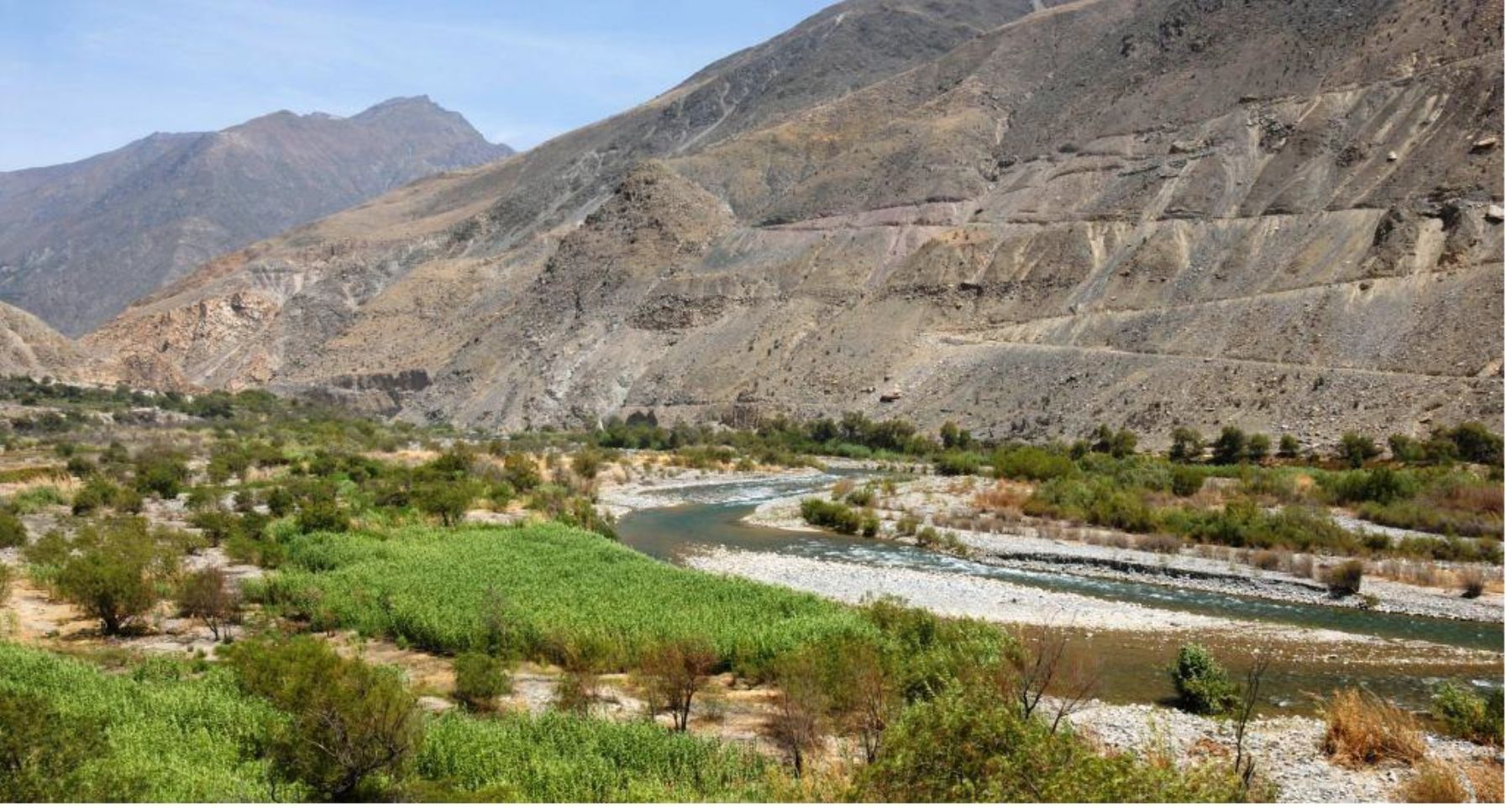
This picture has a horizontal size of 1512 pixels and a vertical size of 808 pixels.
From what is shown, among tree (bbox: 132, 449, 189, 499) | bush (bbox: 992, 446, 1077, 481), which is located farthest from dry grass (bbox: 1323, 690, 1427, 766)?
tree (bbox: 132, 449, 189, 499)

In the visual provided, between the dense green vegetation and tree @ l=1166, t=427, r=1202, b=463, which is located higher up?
tree @ l=1166, t=427, r=1202, b=463

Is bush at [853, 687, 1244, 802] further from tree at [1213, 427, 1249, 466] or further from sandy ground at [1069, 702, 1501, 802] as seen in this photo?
tree at [1213, 427, 1249, 466]

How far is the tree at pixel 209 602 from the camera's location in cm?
2108

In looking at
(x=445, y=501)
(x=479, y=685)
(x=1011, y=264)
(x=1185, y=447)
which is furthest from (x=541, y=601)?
(x=1011, y=264)

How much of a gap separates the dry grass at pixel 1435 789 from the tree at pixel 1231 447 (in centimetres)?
3989

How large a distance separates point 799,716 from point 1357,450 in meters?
Answer: 41.8

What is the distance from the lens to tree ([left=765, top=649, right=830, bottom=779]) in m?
13.8

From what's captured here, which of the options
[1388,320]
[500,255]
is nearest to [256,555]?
[1388,320]

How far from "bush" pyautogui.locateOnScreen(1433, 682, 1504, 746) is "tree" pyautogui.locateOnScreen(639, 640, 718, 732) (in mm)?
11172

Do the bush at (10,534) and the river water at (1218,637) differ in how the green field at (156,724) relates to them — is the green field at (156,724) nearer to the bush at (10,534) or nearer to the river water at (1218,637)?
the river water at (1218,637)

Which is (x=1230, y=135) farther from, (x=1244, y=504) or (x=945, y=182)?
(x=1244, y=504)

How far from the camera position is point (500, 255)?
124250mm

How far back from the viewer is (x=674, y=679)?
15.7 metres

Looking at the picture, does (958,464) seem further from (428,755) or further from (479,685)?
(428,755)
